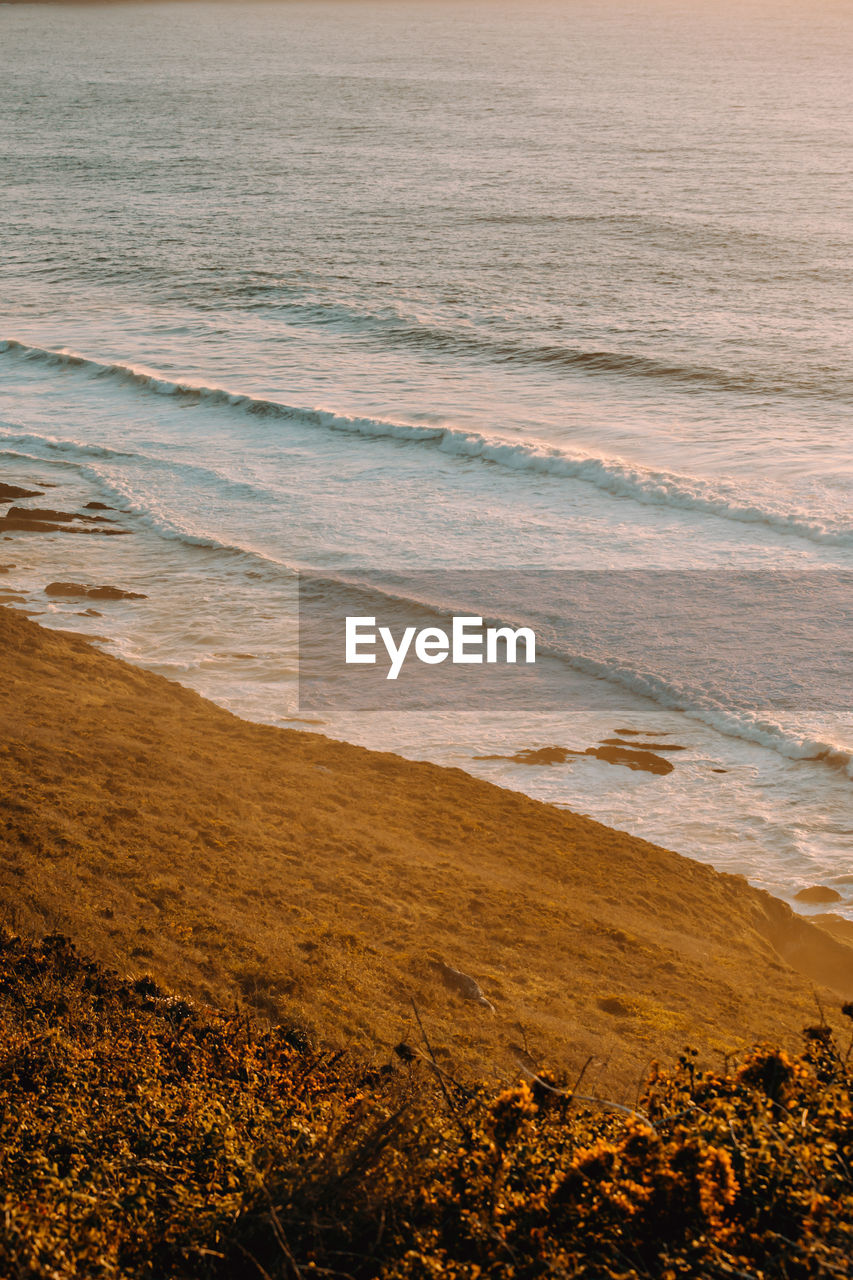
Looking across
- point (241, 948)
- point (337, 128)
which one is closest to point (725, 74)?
point (337, 128)

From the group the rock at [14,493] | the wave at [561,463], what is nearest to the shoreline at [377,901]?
the rock at [14,493]

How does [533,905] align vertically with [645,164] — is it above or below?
below

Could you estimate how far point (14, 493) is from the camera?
13.8 meters

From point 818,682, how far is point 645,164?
36906 mm

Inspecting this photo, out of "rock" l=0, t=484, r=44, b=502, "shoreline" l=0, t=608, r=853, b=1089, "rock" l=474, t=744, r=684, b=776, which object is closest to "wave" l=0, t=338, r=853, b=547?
"rock" l=0, t=484, r=44, b=502

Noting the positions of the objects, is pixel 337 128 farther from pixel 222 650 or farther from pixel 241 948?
pixel 241 948

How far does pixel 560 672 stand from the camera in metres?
9.55

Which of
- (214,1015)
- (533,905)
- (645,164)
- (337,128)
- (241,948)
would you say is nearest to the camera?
(214,1015)

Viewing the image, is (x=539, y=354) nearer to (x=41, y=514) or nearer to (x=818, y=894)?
(x=41, y=514)

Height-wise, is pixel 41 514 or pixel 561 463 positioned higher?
pixel 561 463

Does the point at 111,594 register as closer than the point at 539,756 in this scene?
No

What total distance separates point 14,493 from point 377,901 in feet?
34.9

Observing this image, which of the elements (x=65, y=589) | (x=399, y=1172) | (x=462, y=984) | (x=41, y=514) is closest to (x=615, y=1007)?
(x=462, y=984)

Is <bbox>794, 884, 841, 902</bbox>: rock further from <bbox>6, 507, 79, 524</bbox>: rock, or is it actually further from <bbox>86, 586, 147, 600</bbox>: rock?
<bbox>6, 507, 79, 524</bbox>: rock
